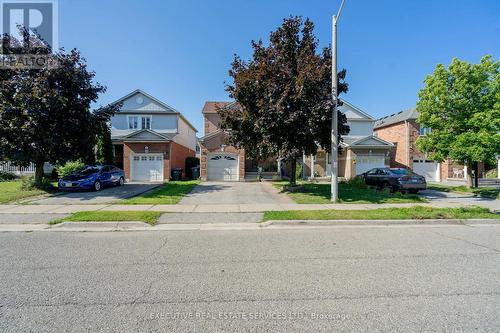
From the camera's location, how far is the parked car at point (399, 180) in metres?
13.6

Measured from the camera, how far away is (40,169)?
14031mm

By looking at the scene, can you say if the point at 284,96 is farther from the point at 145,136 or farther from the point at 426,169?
the point at 426,169

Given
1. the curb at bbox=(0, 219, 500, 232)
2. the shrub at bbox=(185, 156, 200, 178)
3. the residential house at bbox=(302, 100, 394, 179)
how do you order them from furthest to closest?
1. the shrub at bbox=(185, 156, 200, 178)
2. the residential house at bbox=(302, 100, 394, 179)
3. the curb at bbox=(0, 219, 500, 232)

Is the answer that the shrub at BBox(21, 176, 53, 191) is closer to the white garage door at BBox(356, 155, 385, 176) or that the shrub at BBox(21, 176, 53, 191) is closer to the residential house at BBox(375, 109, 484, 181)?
the white garage door at BBox(356, 155, 385, 176)

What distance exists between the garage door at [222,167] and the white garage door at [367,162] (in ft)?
36.8

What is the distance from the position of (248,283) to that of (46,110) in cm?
1326

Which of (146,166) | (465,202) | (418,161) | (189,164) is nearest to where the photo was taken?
(465,202)

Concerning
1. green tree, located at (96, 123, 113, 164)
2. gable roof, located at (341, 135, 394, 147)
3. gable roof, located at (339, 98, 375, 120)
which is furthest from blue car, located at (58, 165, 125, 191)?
gable roof, located at (339, 98, 375, 120)

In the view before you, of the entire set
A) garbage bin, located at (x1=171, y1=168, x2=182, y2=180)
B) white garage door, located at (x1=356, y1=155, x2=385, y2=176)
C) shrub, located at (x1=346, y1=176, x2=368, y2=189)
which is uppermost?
white garage door, located at (x1=356, y1=155, x2=385, y2=176)

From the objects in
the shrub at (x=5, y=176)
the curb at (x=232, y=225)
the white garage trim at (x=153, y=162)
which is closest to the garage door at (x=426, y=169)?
the curb at (x=232, y=225)

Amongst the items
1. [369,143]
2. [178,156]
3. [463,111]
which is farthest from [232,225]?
[369,143]

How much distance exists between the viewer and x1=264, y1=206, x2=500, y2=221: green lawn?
7773mm

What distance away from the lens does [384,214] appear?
820cm

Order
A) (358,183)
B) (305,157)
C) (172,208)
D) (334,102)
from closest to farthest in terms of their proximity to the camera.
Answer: (172,208)
(334,102)
(358,183)
(305,157)
